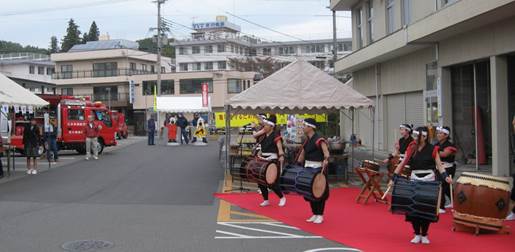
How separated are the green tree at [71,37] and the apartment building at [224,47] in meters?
20.4

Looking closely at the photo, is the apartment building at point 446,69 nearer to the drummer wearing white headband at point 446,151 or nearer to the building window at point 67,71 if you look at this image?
the drummer wearing white headband at point 446,151

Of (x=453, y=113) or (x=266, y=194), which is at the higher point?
(x=453, y=113)

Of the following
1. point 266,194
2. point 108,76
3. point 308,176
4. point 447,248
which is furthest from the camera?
point 108,76

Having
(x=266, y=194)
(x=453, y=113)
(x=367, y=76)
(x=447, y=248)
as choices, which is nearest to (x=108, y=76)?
(x=367, y=76)

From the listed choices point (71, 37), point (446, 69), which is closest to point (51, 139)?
point (446, 69)

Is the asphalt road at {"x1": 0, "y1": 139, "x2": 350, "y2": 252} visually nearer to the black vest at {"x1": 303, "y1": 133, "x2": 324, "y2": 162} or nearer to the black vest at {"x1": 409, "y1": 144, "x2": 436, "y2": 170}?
the black vest at {"x1": 303, "y1": 133, "x2": 324, "y2": 162}

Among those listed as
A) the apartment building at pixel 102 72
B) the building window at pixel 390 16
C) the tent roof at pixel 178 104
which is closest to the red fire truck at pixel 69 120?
the building window at pixel 390 16

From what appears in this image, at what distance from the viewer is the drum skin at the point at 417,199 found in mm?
7418

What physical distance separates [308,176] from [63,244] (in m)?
3.93

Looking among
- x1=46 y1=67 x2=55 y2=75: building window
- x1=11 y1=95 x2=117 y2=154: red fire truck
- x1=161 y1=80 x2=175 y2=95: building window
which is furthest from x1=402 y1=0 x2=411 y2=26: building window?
x1=46 y1=67 x2=55 y2=75: building window

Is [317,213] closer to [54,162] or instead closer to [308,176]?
[308,176]

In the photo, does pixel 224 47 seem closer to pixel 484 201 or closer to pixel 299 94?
pixel 299 94

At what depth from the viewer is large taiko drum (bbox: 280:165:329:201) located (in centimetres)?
920

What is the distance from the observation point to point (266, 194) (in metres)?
11.2
